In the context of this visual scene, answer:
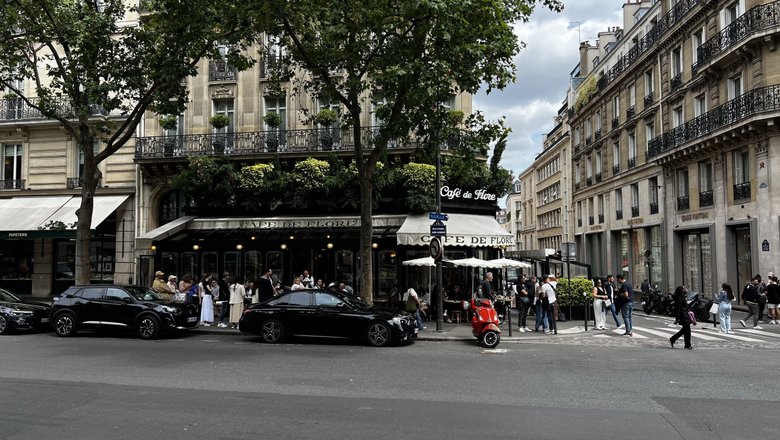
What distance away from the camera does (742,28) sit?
80.1 feet

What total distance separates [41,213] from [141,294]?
12263 millimetres

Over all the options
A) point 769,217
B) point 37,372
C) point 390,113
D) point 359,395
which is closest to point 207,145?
point 390,113

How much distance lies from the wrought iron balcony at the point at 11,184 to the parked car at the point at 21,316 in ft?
39.7

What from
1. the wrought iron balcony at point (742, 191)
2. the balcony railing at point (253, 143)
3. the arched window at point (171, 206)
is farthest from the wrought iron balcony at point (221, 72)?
the wrought iron balcony at point (742, 191)

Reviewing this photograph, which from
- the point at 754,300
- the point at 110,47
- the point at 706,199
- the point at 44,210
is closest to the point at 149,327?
the point at 110,47

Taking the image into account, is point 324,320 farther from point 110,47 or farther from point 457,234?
point 110,47

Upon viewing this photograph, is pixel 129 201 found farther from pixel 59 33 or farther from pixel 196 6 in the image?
pixel 196 6

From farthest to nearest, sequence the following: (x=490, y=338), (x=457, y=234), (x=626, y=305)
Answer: (x=457, y=234), (x=626, y=305), (x=490, y=338)

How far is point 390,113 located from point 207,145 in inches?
436

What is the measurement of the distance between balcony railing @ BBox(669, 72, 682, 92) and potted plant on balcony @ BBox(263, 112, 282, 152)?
2205cm

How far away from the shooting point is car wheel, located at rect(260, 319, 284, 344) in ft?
45.0

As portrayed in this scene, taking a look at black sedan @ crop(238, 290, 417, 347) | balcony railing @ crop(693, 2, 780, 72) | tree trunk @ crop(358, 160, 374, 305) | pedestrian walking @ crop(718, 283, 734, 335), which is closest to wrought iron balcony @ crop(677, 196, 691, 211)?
balcony railing @ crop(693, 2, 780, 72)

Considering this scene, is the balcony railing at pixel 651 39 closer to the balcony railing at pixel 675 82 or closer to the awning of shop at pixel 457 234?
the balcony railing at pixel 675 82

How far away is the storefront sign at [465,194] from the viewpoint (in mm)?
22170
